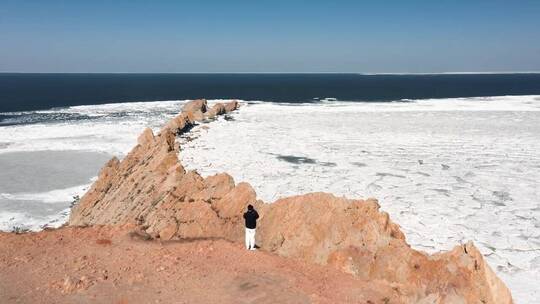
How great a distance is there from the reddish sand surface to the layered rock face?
64 cm

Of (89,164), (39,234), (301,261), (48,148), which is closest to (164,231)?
(39,234)

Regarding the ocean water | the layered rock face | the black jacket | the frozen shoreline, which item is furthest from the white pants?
the frozen shoreline

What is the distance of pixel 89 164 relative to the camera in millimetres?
31719

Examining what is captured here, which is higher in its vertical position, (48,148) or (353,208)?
(353,208)

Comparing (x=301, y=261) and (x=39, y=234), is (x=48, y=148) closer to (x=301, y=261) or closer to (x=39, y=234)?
(x=39, y=234)

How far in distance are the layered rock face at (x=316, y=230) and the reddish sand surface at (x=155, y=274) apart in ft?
2.11

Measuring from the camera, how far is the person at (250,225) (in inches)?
480

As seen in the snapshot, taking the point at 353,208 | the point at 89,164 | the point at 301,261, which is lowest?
the point at 89,164

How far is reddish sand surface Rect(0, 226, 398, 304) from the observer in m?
10.0

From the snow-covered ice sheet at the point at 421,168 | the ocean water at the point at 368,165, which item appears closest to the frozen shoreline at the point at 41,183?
the ocean water at the point at 368,165

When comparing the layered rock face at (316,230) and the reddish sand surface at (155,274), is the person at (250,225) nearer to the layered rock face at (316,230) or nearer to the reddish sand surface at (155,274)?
the reddish sand surface at (155,274)

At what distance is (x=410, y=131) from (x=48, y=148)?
29481mm

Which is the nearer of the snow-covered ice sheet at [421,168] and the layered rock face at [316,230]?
the layered rock face at [316,230]

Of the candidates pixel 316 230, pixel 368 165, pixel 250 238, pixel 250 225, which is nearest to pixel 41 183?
pixel 368 165
